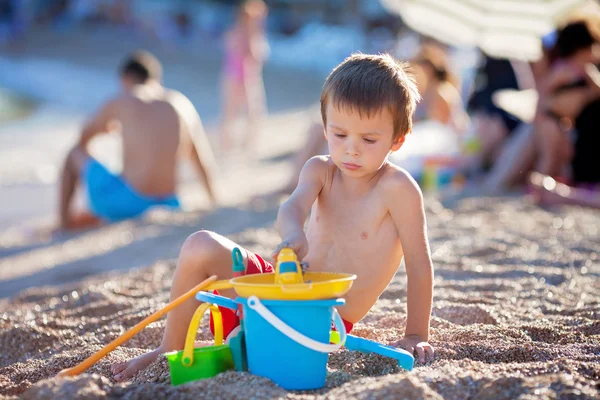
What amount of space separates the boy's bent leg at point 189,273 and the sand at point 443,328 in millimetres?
121

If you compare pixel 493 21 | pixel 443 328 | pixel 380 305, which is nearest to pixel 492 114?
pixel 493 21

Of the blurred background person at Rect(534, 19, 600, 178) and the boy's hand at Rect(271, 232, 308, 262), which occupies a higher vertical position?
the blurred background person at Rect(534, 19, 600, 178)

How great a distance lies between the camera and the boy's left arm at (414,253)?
7.27 feet

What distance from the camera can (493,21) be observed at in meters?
6.27

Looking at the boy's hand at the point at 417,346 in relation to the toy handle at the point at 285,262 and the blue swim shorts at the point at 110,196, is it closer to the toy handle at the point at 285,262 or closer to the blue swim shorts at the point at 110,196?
the toy handle at the point at 285,262

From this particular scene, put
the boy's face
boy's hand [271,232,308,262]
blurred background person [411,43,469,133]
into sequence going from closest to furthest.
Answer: boy's hand [271,232,308,262] < the boy's face < blurred background person [411,43,469,133]

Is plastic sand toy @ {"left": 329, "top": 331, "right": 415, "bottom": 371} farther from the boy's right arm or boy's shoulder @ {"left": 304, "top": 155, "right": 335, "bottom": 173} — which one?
boy's shoulder @ {"left": 304, "top": 155, "right": 335, "bottom": 173}

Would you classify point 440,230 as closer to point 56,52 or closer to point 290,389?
point 290,389

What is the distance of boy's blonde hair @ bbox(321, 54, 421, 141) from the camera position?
2.10 m

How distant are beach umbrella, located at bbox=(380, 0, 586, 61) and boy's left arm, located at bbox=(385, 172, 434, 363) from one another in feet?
13.0

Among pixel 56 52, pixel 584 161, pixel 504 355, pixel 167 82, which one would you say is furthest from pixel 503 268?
pixel 56 52

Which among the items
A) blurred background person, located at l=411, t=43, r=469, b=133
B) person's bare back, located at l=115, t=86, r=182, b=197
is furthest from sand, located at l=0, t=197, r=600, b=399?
blurred background person, located at l=411, t=43, r=469, b=133

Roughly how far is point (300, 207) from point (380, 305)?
0.90m

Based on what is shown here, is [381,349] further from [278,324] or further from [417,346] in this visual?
[278,324]
